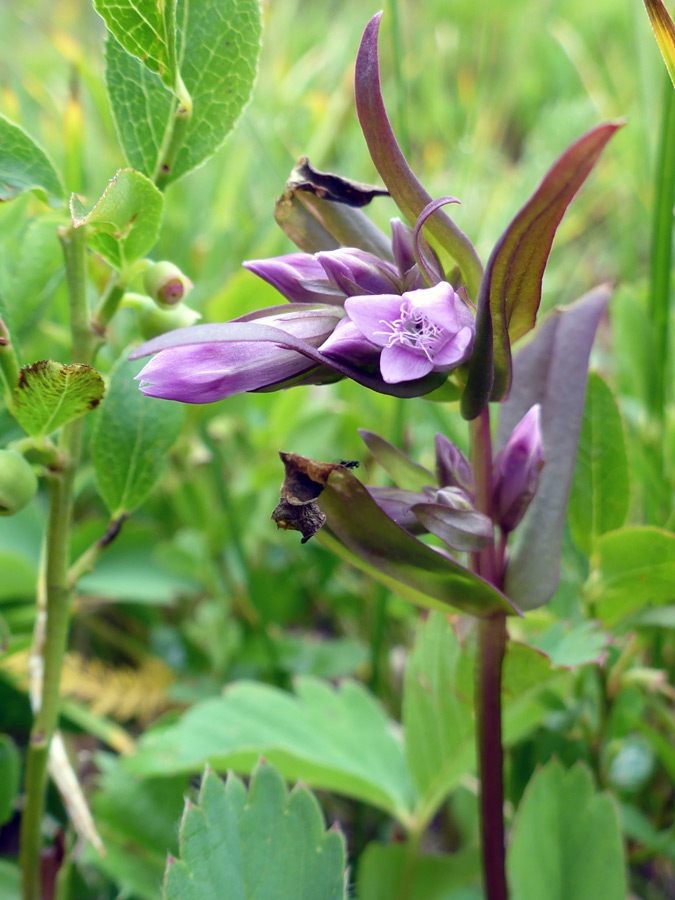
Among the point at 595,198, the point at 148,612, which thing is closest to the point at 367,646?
the point at 148,612

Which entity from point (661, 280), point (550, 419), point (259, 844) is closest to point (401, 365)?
point (550, 419)

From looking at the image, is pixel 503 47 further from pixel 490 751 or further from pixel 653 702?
pixel 490 751

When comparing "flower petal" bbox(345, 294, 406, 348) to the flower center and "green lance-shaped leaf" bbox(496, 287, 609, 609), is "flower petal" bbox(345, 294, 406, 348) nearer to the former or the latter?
the flower center

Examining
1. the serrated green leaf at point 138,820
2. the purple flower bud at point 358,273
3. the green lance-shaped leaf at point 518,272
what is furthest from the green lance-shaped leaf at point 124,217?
the serrated green leaf at point 138,820

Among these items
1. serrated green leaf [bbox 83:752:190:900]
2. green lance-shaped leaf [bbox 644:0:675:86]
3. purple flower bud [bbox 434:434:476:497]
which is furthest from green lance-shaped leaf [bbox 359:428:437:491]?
serrated green leaf [bbox 83:752:190:900]

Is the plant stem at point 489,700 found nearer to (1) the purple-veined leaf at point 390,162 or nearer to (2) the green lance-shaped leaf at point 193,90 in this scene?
(1) the purple-veined leaf at point 390,162
